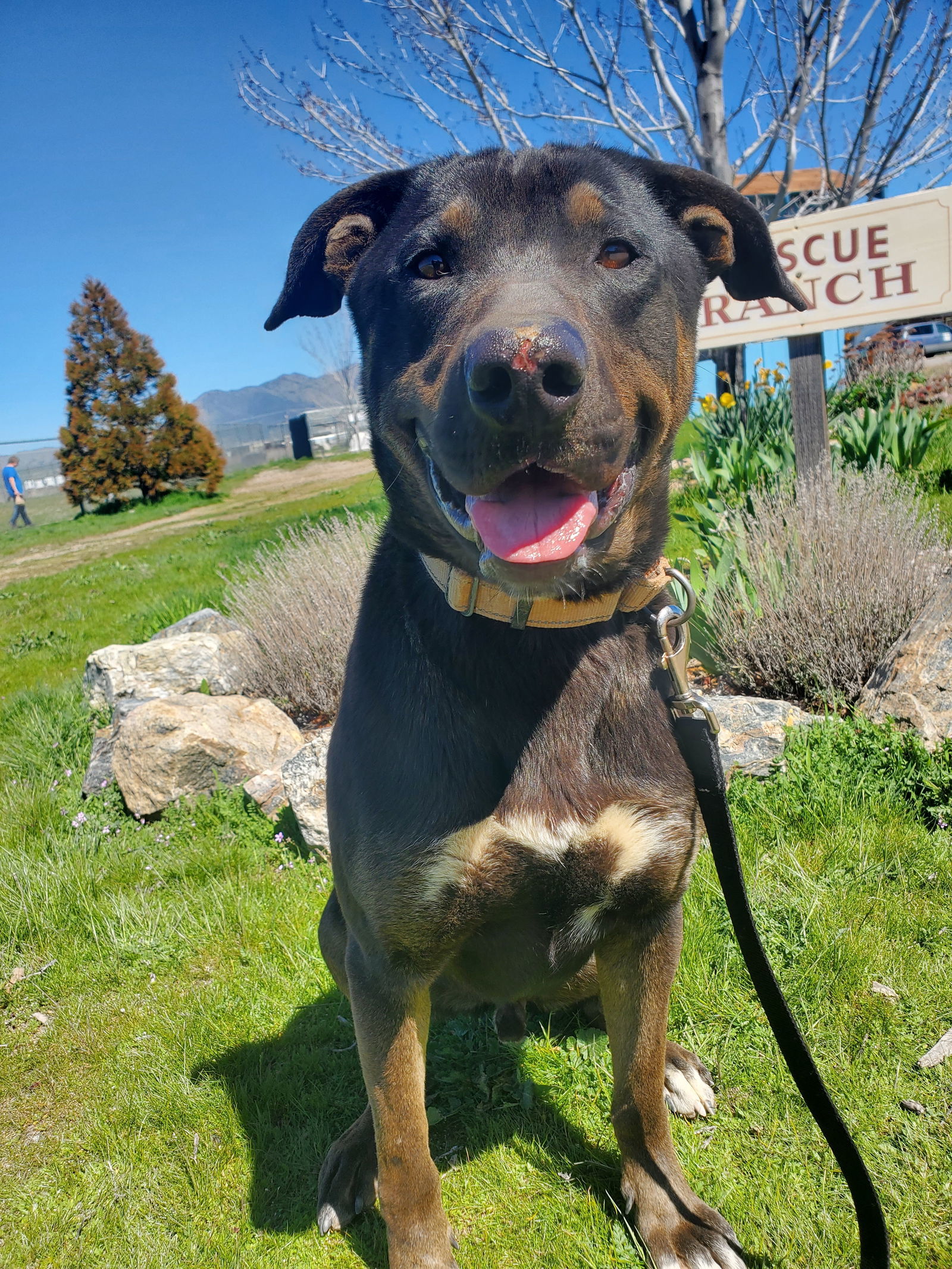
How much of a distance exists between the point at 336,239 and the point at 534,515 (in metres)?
1.17

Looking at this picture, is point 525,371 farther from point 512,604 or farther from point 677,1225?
point 677,1225

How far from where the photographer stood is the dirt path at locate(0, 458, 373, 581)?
55.8ft

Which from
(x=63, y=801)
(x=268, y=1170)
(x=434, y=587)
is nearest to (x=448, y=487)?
(x=434, y=587)

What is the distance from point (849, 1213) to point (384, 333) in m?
2.53

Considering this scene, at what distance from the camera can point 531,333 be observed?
1436 mm

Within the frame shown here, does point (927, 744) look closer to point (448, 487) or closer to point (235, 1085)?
point (448, 487)

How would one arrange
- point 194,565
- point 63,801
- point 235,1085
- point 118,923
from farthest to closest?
point 194,565, point 63,801, point 118,923, point 235,1085

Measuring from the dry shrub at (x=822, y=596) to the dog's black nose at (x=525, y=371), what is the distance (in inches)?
122

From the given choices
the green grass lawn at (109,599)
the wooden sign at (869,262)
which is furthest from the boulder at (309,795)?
the green grass lawn at (109,599)

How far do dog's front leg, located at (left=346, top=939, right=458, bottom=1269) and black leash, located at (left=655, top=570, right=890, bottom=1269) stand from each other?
0.75 m

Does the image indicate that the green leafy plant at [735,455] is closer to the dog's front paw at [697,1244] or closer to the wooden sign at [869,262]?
the wooden sign at [869,262]

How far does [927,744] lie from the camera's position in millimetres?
3617

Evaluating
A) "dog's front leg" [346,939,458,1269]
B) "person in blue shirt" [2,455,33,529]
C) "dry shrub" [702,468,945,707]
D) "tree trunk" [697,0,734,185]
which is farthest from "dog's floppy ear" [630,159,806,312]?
"person in blue shirt" [2,455,33,529]

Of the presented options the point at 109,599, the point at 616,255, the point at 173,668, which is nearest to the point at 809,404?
the point at 616,255
